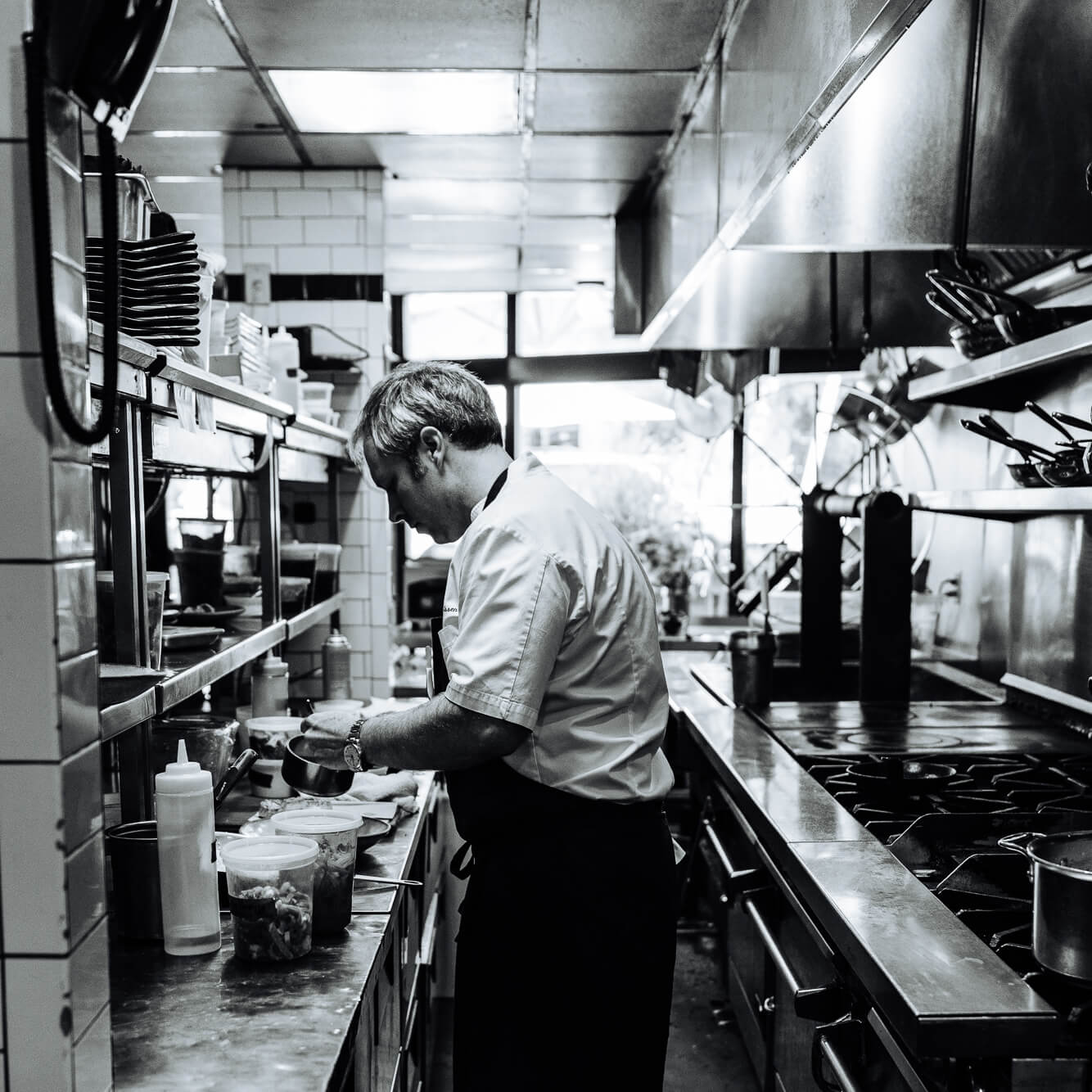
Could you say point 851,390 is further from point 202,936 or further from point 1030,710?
point 202,936

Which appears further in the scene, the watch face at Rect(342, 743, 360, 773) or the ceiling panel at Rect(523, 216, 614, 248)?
the ceiling panel at Rect(523, 216, 614, 248)

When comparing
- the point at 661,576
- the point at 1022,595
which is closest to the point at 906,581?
the point at 1022,595

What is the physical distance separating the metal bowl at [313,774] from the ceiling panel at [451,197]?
279 centimetres

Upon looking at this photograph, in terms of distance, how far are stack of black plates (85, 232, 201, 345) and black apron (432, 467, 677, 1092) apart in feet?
2.02

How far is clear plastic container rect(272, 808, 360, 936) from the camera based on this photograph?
1.69m

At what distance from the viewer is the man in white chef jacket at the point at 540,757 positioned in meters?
1.74

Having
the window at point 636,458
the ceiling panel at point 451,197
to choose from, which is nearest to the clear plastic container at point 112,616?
the ceiling panel at point 451,197

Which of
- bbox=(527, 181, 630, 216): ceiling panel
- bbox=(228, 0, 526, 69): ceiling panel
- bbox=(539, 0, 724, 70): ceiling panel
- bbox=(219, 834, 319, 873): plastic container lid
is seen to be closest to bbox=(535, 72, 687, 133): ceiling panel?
bbox=(539, 0, 724, 70): ceiling panel

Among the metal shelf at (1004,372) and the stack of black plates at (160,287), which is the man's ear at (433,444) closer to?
the stack of black plates at (160,287)

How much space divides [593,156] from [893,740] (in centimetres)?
233

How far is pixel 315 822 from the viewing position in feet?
6.05

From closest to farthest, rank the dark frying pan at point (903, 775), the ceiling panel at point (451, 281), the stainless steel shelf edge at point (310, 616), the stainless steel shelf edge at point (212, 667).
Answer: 1. the stainless steel shelf edge at point (212, 667)
2. the dark frying pan at point (903, 775)
3. the stainless steel shelf edge at point (310, 616)
4. the ceiling panel at point (451, 281)

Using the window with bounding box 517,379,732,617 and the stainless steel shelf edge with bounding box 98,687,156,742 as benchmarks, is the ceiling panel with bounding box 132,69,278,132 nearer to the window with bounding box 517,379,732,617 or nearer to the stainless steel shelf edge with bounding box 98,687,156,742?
the stainless steel shelf edge with bounding box 98,687,156,742

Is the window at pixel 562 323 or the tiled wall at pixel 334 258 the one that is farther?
the window at pixel 562 323
